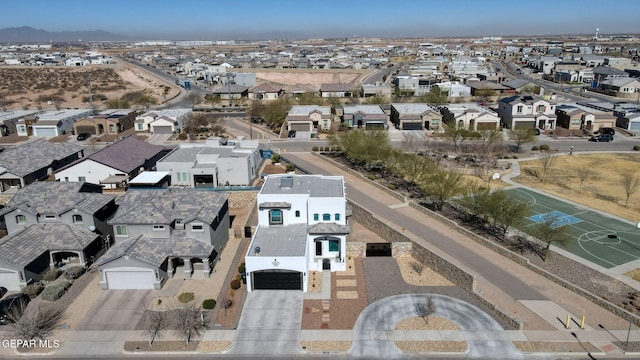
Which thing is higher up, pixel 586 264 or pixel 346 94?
pixel 346 94

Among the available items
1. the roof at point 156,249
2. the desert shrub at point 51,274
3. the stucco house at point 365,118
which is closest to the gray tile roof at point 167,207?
the roof at point 156,249

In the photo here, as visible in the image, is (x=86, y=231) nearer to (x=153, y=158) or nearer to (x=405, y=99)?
(x=153, y=158)

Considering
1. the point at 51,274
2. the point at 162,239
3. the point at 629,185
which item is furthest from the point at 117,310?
the point at 629,185

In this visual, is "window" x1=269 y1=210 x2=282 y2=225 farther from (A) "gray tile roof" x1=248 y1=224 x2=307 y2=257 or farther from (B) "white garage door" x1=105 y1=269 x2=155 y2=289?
(B) "white garage door" x1=105 y1=269 x2=155 y2=289

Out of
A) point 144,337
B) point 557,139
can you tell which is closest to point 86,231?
point 144,337

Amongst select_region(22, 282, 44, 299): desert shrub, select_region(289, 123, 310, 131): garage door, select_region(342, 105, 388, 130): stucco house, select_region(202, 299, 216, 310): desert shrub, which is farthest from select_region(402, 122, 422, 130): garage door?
select_region(22, 282, 44, 299): desert shrub
